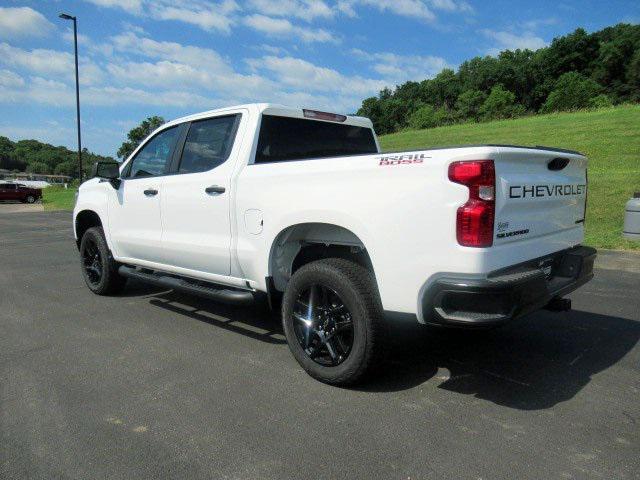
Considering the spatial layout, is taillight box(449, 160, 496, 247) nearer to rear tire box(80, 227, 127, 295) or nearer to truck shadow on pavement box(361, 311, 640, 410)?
truck shadow on pavement box(361, 311, 640, 410)

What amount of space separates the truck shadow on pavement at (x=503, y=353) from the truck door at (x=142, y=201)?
793 mm

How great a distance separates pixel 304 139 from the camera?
4.31m

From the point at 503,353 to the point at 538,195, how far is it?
143 cm

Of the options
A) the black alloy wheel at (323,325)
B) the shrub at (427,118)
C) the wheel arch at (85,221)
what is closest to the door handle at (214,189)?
the black alloy wheel at (323,325)

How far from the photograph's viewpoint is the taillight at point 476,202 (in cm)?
261

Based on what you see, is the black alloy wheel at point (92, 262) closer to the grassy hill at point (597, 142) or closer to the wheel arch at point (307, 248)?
the wheel arch at point (307, 248)

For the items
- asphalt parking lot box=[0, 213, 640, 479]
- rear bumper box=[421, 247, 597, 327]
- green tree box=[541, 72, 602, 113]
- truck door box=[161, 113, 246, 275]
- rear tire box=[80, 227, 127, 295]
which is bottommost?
asphalt parking lot box=[0, 213, 640, 479]

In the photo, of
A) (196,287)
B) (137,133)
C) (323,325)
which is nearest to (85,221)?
(196,287)

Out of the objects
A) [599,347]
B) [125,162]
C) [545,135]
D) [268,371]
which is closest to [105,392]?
[268,371]

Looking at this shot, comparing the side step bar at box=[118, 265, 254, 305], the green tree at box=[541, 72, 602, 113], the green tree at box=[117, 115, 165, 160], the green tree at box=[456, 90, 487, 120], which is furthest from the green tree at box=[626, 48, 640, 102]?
the side step bar at box=[118, 265, 254, 305]

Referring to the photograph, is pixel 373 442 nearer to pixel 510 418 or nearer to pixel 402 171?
pixel 510 418

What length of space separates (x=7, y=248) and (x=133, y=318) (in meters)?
7.33

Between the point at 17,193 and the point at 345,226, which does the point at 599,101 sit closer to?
the point at 17,193

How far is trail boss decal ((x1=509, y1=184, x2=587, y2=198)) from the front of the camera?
9.35 feet
